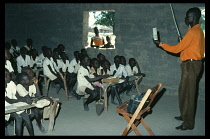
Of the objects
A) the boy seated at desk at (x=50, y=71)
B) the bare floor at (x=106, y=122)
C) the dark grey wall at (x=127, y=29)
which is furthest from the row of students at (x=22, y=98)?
the dark grey wall at (x=127, y=29)

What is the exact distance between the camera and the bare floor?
11.7ft

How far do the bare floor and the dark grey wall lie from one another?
5.01 ft

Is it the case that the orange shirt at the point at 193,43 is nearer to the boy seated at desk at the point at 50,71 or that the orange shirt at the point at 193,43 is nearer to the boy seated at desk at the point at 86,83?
the boy seated at desk at the point at 86,83

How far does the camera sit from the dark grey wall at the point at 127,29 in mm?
6391

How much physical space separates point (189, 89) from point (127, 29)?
3753mm

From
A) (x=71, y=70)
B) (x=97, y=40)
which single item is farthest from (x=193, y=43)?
(x=97, y=40)

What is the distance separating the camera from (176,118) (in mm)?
4316

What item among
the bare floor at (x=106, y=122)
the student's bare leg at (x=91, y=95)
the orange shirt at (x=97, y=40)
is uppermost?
the orange shirt at (x=97, y=40)

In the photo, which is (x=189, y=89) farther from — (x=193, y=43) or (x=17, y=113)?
(x=17, y=113)

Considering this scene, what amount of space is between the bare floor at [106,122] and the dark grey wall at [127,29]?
1.53m

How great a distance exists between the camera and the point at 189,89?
368 centimetres

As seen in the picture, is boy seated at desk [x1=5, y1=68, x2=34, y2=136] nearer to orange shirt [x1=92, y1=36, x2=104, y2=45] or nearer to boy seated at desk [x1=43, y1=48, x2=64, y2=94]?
boy seated at desk [x1=43, y1=48, x2=64, y2=94]

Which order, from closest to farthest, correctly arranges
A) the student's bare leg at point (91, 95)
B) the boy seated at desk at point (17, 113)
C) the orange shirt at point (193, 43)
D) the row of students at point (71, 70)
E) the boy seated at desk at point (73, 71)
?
the boy seated at desk at point (17, 113) → the orange shirt at point (193, 43) → the student's bare leg at point (91, 95) → the row of students at point (71, 70) → the boy seated at desk at point (73, 71)

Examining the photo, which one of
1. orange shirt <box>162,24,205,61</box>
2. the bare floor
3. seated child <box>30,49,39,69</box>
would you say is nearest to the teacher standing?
orange shirt <box>162,24,205,61</box>
